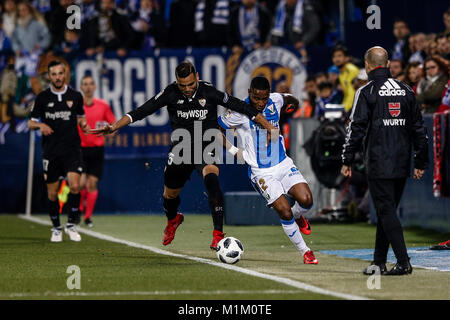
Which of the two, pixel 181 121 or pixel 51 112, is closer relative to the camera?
pixel 181 121

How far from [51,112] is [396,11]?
8596 millimetres

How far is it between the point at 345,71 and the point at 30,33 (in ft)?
22.4

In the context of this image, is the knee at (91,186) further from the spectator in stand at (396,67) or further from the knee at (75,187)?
the spectator in stand at (396,67)

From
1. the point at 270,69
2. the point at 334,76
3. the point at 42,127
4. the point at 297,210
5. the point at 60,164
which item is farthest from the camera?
the point at 270,69

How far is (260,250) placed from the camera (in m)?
12.5

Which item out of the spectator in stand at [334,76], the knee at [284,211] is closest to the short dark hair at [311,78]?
the spectator in stand at [334,76]

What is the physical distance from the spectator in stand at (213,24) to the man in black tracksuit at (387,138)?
36.7ft

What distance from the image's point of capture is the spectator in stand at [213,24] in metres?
20.5

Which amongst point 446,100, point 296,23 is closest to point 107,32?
point 296,23

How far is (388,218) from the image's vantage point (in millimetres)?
9352

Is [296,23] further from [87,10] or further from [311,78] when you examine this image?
[87,10]

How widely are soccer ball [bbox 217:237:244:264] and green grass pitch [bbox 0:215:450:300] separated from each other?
103mm

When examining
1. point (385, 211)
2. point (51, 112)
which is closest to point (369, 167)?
point (385, 211)
